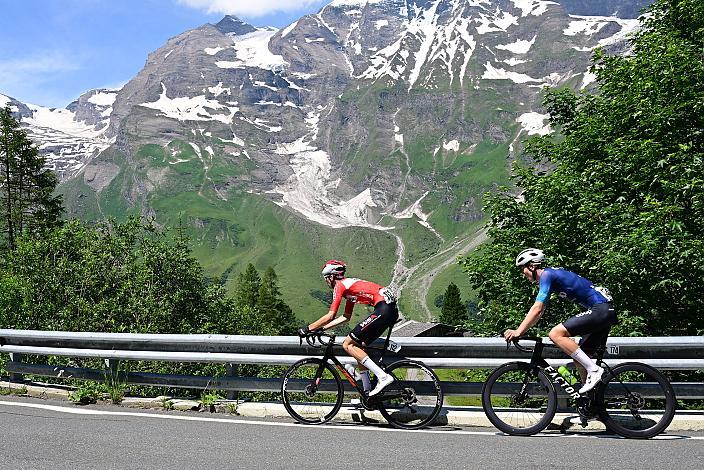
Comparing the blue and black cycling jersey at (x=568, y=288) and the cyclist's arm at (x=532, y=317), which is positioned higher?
the blue and black cycling jersey at (x=568, y=288)

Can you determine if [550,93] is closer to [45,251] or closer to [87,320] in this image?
[87,320]

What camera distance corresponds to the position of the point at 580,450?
6.66 meters

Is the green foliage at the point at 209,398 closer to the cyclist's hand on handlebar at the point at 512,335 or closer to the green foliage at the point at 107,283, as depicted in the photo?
the cyclist's hand on handlebar at the point at 512,335

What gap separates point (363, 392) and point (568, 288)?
313 centimetres

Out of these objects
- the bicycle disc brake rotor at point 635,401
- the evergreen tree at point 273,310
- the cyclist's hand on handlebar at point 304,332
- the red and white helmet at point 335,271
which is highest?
the red and white helmet at point 335,271

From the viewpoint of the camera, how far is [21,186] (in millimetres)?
36094

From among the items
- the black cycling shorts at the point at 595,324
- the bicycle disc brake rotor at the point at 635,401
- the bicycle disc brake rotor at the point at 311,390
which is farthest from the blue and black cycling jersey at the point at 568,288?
the bicycle disc brake rotor at the point at 311,390

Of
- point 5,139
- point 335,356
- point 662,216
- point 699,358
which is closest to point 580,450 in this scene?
point 699,358

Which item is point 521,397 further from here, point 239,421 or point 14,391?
point 14,391

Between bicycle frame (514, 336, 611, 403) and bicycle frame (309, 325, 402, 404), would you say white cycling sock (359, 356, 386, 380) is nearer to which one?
bicycle frame (309, 325, 402, 404)

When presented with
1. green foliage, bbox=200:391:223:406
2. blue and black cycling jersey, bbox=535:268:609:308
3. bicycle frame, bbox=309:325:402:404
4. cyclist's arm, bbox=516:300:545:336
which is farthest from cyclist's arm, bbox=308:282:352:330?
blue and black cycling jersey, bbox=535:268:609:308

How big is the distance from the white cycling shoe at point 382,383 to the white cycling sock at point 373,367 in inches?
1.8

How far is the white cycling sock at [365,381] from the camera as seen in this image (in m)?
8.13

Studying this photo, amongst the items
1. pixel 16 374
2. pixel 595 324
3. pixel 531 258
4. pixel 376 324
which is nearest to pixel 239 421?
pixel 376 324
